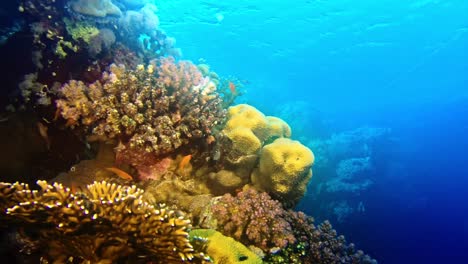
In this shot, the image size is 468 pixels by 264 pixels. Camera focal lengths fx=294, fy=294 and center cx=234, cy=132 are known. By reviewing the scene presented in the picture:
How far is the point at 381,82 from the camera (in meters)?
55.0

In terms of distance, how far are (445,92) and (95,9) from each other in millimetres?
61013

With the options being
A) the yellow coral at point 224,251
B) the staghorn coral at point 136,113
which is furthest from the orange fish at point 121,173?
the yellow coral at point 224,251

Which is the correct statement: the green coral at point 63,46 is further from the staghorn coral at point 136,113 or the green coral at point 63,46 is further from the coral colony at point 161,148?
the staghorn coral at point 136,113

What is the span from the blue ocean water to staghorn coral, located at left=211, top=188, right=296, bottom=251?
695 inches

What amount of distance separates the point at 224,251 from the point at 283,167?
2.14 m

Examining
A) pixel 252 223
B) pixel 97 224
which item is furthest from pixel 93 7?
pixel 97 224

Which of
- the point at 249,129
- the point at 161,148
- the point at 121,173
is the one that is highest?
the point at 249,129

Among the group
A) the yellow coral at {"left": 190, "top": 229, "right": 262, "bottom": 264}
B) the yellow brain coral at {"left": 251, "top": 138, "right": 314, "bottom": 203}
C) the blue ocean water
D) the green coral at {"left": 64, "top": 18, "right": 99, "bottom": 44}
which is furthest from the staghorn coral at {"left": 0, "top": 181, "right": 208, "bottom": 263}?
the blue ocean water

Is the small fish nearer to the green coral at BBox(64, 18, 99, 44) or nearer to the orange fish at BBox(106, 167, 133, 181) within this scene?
the orange fish at BBox(106, 167, 133, 181)

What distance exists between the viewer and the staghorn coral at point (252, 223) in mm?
4582

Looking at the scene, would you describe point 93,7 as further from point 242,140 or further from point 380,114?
point 380,114

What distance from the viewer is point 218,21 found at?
104 ft

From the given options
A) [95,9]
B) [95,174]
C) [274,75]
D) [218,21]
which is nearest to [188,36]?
[218,21]

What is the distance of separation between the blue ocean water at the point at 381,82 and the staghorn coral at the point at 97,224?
66.2 ft
